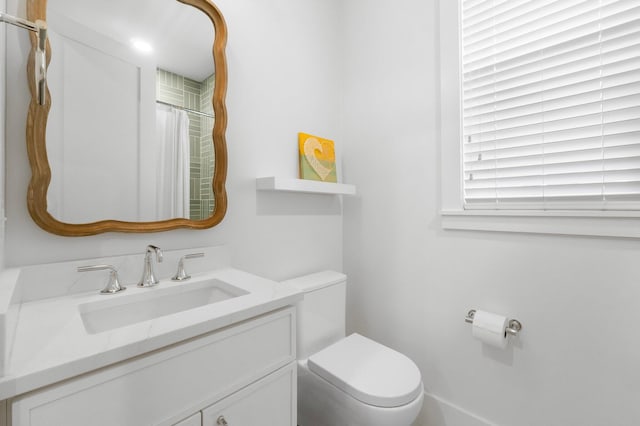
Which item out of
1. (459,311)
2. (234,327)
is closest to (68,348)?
(234,327)

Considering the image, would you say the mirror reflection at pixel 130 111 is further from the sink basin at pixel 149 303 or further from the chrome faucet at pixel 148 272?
the sink basin at pixel 149 303

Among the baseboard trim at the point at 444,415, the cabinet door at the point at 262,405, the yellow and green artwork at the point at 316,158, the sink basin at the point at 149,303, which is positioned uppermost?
the yellow and green artwork at the point at 316,158

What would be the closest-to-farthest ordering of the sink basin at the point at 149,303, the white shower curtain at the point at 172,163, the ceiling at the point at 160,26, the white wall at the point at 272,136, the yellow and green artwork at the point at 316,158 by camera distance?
1. the sink basin at the point at 149,303
2. the ceiling at the point at 160,26
3. the white shower curtain at the point at 172,163
4. the white wall at the point at 272,136
5. the yellow and green artwork at the point at 316,158

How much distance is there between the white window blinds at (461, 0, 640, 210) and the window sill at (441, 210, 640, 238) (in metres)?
0.03

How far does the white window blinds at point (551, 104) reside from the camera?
3.22 feet

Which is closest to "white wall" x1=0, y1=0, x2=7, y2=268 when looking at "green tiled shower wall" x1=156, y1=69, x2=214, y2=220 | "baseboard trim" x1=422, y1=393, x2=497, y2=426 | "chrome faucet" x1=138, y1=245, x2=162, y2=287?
"chrome faucet" x1=138, y1=245, x2=162, y2=287

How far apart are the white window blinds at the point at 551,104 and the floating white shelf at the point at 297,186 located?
650 mm

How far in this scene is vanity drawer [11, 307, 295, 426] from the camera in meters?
0.51

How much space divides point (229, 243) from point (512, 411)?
A: 1.45m

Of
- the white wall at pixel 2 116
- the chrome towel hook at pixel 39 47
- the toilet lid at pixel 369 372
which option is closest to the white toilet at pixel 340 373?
the toilet lid at pixel 369 372

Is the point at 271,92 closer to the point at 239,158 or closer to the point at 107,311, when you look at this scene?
the point at 239,158

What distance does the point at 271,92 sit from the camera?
1.47m

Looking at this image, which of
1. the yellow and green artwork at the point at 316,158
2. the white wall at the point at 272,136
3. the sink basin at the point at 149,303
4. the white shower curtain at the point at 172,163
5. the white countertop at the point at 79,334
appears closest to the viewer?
the white countertop at the point at 79,334

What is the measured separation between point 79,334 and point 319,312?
99 centimetres
